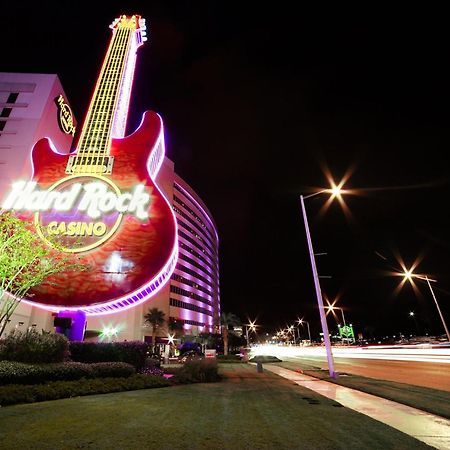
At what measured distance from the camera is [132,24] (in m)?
37.9

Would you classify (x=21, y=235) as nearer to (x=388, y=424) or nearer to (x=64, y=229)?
(x=64, y=229)

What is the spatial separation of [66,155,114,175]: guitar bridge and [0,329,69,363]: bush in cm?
1472

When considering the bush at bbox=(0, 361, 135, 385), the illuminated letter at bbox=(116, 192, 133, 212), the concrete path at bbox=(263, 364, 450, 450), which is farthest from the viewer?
the illuminated letter at bbox=(116, 192, 133, 212)

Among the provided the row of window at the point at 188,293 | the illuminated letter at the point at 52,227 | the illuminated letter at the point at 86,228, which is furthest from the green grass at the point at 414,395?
the row of window at the point at 188,293

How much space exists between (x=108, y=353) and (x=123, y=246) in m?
7.86

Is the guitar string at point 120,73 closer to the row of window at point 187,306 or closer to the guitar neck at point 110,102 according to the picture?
the guitar neck at point 110,102

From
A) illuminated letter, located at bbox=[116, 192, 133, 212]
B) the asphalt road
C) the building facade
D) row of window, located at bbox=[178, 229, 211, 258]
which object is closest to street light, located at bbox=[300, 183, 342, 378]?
the asphalt road

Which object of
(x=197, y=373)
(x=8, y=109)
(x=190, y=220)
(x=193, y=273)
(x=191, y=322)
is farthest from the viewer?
(x=190, y=220)

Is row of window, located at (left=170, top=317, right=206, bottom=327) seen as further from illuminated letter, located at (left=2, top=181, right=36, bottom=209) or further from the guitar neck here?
illuminated letter, located at (left=2, top=181, right=36, bottom=209)

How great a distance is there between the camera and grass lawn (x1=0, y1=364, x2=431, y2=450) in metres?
5.86

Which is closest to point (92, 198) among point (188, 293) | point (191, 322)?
point (188, 293)

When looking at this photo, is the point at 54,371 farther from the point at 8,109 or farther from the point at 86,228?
the point at 8,109

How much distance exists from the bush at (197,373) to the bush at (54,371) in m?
2.51

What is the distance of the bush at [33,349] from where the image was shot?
13258 millimetres
